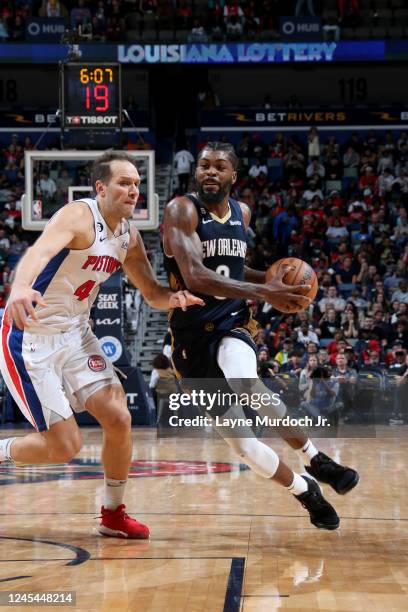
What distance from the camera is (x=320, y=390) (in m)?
12.8

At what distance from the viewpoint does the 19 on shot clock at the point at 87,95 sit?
1348 centimetres

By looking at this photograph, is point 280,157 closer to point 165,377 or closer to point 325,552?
point 165,377

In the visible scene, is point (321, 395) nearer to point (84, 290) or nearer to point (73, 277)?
point (84, 290)

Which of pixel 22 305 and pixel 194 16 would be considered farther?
pixel 194 16

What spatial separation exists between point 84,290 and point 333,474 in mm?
1739

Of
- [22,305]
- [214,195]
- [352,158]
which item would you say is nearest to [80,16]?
[352,158]

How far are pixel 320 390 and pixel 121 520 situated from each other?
7.58 metres

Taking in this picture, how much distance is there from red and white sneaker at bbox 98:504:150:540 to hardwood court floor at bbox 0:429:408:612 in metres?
0.07

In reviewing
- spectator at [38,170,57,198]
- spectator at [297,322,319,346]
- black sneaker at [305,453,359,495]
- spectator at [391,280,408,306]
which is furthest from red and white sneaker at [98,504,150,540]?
spectator at [391,280,408,306]

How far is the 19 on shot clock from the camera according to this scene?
13.5m

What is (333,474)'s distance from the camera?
5.37 m

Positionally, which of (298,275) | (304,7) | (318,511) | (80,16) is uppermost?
(304,7)

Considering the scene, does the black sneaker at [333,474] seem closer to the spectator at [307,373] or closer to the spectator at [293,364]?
the spectator at [307,373]

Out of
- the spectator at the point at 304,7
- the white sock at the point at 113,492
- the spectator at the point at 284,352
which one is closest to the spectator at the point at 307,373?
the spectator at the point at 284,352
